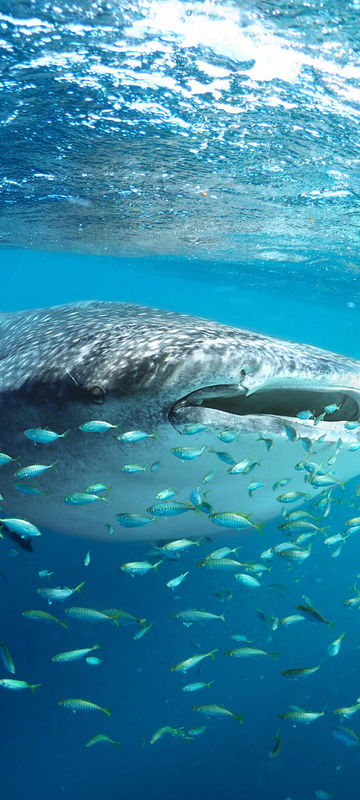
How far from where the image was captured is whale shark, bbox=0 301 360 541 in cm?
255

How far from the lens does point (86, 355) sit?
2900 mm

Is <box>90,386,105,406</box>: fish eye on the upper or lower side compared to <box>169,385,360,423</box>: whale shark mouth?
lower

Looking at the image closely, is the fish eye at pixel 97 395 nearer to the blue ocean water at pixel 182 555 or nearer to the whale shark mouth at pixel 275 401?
the whale shark mouth at pixel 275 401

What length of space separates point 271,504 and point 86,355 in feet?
5.97

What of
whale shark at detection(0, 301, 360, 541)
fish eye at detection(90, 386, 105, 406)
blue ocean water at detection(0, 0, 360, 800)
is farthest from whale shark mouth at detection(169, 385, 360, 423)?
blue ocean water at detection(0, 0, 360, 800)

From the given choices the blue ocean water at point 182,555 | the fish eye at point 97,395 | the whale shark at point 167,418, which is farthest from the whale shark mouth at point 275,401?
the blue ocean water at point 182,555

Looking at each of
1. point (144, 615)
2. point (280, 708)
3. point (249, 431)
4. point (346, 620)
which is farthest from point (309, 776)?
point (249, 431)

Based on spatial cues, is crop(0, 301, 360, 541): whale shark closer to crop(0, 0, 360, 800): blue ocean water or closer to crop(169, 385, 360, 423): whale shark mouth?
crop(169, 385, 360, 423): whale shark mouth

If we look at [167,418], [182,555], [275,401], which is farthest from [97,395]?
[182,555]

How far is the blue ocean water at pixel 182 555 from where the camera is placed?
→ 5695 millimetres

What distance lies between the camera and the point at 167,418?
2.58 meters

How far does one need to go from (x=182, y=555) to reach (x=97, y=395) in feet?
19.1

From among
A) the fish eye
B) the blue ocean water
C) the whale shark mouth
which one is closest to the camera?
the whale shark mouth

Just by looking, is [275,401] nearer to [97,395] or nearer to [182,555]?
[97,395]
